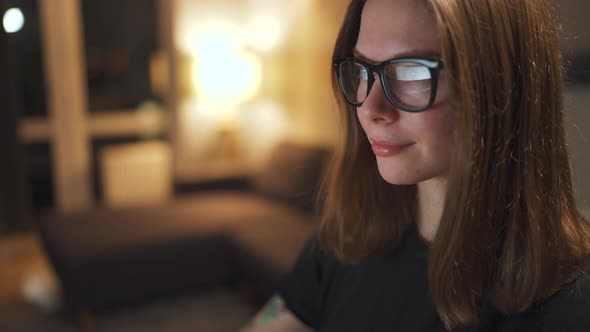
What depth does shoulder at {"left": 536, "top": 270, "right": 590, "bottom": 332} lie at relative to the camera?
2.16 feet

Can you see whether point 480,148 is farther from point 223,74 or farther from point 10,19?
point 223,74

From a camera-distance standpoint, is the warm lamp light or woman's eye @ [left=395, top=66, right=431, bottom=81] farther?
the warm lamp light

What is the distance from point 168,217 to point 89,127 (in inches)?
60.3

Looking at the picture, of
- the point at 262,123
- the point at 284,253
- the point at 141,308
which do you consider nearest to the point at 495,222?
the point at 284,253

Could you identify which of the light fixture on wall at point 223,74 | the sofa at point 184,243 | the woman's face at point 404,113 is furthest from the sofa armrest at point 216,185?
the woman's face at point 404,113

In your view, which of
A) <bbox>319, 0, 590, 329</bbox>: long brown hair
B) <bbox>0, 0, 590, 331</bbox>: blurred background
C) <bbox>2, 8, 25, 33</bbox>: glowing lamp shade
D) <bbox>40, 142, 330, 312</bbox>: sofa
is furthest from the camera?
<bbox>0, 0, 590, 331</bbox>: blurred background

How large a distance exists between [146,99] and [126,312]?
6.83ft

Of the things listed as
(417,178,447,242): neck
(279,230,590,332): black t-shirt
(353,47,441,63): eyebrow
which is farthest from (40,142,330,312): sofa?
(353,47,441,63): eyebrow

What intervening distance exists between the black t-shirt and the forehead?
324 millimetres

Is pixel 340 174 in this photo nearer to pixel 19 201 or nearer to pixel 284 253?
pixel 284 253

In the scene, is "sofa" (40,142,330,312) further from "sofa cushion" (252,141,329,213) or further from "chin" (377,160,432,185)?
"chin" (377,160,432,185)

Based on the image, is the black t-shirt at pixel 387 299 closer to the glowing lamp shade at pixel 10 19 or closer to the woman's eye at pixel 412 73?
the woman's eye at pixel 412 73

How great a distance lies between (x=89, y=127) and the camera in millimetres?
3990

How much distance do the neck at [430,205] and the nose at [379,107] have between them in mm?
140
